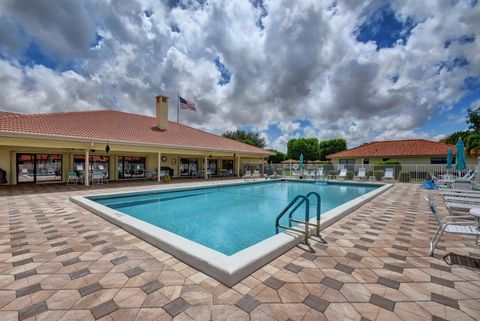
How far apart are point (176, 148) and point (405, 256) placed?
1478cm

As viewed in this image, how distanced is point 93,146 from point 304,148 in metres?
41.1

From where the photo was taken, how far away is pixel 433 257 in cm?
345

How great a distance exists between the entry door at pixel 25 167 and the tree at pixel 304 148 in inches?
1627

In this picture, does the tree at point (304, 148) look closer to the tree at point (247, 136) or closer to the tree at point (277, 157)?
the tree at point (277, 157)

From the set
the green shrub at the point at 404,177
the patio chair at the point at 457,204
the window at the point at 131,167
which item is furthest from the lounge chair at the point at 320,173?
the window at the point at 131,167

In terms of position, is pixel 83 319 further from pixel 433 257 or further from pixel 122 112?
pixel 122 112

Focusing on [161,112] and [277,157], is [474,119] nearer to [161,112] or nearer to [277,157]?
[277,157]

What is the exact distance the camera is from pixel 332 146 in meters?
49.1

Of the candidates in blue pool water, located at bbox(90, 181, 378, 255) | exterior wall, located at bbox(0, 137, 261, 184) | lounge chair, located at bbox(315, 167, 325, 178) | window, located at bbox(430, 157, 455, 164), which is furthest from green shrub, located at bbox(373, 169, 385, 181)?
exterior wall, located at bbox(0, 137, 261, 184)

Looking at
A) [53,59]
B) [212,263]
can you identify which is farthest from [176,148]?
[212,263]

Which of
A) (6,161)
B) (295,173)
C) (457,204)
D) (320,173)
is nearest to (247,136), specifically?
(295,173)

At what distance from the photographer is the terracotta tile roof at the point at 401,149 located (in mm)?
23700

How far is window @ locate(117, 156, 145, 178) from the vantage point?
53.7ft

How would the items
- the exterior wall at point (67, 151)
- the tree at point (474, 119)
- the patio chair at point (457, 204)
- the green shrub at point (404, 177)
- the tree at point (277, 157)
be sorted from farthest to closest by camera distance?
the tree at point (277, 157) → the tree at point (474, 119) → the green shrub at point (404, 177) → the exterior wall at point (67, 151) → the patio chair at point (457, 204)
